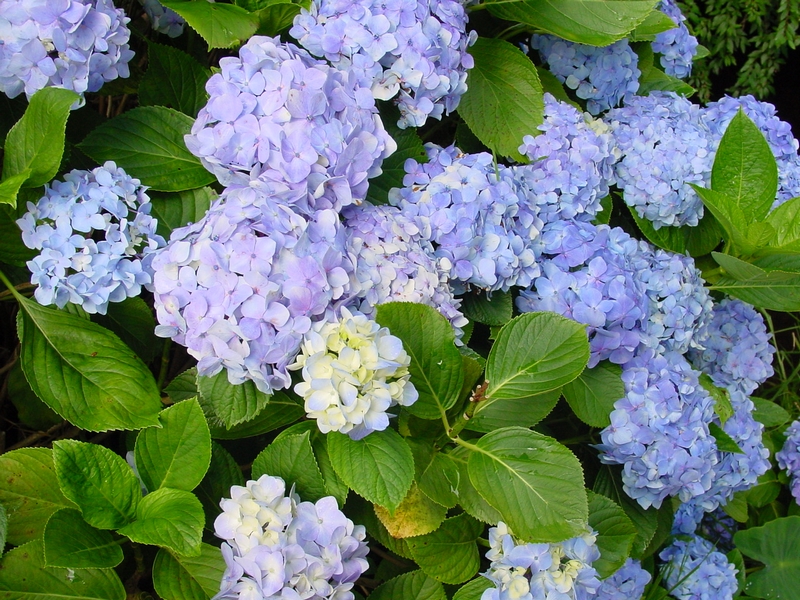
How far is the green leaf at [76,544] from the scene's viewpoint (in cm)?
83

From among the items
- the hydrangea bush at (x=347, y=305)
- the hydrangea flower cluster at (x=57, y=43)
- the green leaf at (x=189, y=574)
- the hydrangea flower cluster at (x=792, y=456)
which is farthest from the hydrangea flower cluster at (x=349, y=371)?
the hydrangea flower cluster at (x=792, y=456)

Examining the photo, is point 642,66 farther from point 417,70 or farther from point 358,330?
point 358,330

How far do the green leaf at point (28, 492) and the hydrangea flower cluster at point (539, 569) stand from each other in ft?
1.83

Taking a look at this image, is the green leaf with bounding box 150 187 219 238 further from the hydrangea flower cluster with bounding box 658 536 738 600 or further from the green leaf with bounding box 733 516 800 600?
the green leaf with bounding box 733 516 800 600

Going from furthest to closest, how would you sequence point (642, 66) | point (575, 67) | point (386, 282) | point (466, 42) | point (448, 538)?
point (642, 66) < point (575, 67) < point (466, 42) < point (448, 538) < point (386, 282)

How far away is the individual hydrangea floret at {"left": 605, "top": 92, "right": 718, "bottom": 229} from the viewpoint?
1303 mm

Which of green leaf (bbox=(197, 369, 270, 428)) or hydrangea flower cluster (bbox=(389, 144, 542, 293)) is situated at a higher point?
hydrangea flower cluster (bbox=(389, 144, 542, 293))

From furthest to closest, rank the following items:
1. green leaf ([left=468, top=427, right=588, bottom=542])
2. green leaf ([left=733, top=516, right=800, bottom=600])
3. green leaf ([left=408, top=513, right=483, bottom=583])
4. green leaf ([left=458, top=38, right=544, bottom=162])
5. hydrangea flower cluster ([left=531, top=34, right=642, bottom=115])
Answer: green leaf ([left=733, top=516, right=800, bottom=600]) < hydrangea flower cluster ([left=531, top=34, right=642, bottom=115]) < green leaf ([left=458, top=38, right=544, bottom=162]) < green leaf ([left=408, top=513, right=483, bottom=583]) < green leaf ([left=468, top=427, right=588, bottom=542])

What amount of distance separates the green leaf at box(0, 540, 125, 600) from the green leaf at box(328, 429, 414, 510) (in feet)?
1.03

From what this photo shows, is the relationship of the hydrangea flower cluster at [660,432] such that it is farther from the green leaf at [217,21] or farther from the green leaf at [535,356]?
the green leaf at [217,21]

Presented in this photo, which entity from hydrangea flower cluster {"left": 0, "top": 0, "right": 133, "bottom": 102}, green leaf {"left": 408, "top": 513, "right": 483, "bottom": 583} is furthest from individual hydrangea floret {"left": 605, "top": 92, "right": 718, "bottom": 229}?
hydrangea flower cluster {"left": 0, "top": 0, "right": 133, "bottom": 102}

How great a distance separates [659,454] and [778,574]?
689 mm

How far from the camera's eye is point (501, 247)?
3.58 ft

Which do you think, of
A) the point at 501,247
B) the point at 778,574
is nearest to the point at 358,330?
the point at 501,247
